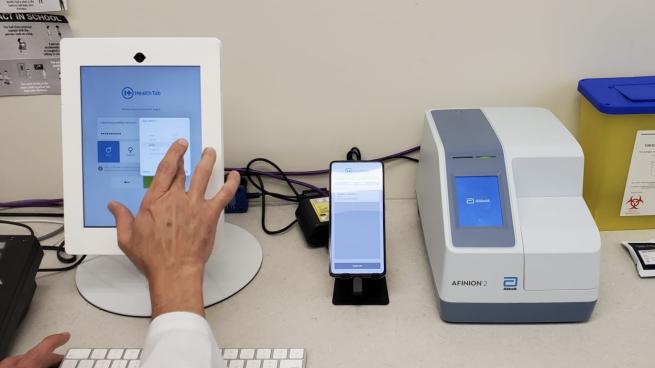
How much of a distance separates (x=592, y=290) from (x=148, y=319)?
0.64 m

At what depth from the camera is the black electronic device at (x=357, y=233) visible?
896 millimetres

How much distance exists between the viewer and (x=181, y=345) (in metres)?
0.69

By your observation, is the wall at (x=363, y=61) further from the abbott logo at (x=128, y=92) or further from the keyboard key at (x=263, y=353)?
the keyboard key at (x=263, y=353)

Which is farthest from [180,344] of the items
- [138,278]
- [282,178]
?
[282,178]

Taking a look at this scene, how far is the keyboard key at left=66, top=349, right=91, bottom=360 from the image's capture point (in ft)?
2.65

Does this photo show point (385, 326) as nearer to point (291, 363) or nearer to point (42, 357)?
point (291, 363)

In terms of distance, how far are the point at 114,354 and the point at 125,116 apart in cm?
35

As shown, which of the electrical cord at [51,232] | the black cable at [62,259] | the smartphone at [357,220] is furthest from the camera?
the electrical cord at [51,232]

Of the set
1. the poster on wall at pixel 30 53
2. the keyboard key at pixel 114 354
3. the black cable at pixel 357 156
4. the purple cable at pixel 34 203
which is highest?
the poster on wall at pixel 30 53

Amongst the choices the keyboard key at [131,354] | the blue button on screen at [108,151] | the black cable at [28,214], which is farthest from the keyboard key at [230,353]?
the black cable at [28,214]

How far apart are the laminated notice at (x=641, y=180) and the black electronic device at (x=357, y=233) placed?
439 millimetres

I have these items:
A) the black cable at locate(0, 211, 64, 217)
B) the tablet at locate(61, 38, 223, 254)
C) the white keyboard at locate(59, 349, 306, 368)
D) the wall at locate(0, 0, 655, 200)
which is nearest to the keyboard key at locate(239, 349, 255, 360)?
the white keyboard at locate(59, 349, 306, 368)

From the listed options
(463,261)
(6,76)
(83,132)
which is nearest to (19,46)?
(6,76)

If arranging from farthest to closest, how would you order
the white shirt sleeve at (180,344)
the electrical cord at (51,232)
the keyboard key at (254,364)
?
the electrical cord at (51,232) < the keyboard key at (254,364) < the white shirt sleeve at (180,344)
